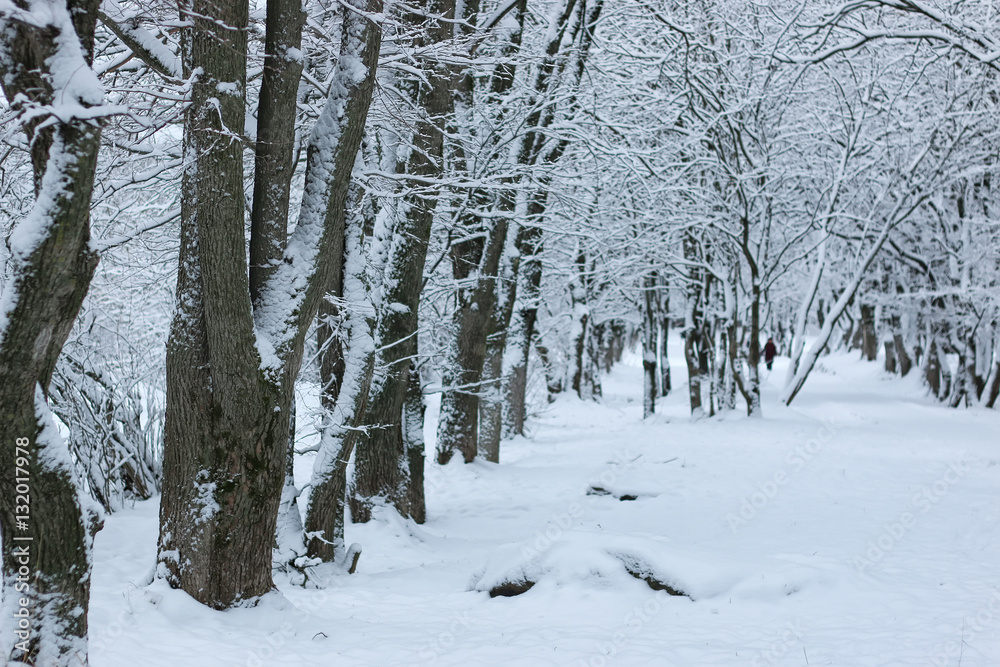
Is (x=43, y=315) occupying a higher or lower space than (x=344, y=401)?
higher

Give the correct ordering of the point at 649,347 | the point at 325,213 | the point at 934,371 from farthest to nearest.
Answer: the point at 934,371
the point at 649,347
the point at 325,213

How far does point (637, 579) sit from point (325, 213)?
3526 mm

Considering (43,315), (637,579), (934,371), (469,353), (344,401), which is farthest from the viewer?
(934,371)

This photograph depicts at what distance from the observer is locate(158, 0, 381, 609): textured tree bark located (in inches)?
161

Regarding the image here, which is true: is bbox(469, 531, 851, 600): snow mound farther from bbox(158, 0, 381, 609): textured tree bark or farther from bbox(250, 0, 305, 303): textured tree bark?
bbox(250, 0, 305, 303): textured tree bark

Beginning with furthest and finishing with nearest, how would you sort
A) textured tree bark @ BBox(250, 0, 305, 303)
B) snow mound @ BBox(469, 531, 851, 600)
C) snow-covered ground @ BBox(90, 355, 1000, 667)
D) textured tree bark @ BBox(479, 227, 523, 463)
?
textured tree bark @ BBox(479, 227, 523, 463)
snow mound @ BBox(469, 531, 851, 600)
textured tree bark @ BBox(250, 0, 305, 303)
snow-covered ground @ BBox(90, 355, 1000, 667)

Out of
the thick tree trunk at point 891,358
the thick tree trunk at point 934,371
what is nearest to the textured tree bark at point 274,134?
the thick tree trunk at point 934,371

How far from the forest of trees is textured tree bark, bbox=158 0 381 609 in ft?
0.06

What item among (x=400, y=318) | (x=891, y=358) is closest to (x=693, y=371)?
(x=400, y=318)

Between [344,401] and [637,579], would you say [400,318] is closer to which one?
[344,401]

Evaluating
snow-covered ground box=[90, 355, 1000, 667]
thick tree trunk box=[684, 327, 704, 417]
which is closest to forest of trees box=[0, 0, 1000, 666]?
snow-covered ground box=[90, 355, 1000, 667]

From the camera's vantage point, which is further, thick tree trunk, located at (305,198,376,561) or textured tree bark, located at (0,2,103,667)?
thick tree trunk, located at (305,198,376,561)

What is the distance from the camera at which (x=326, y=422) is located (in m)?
6.36

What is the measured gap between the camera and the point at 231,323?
428cm
